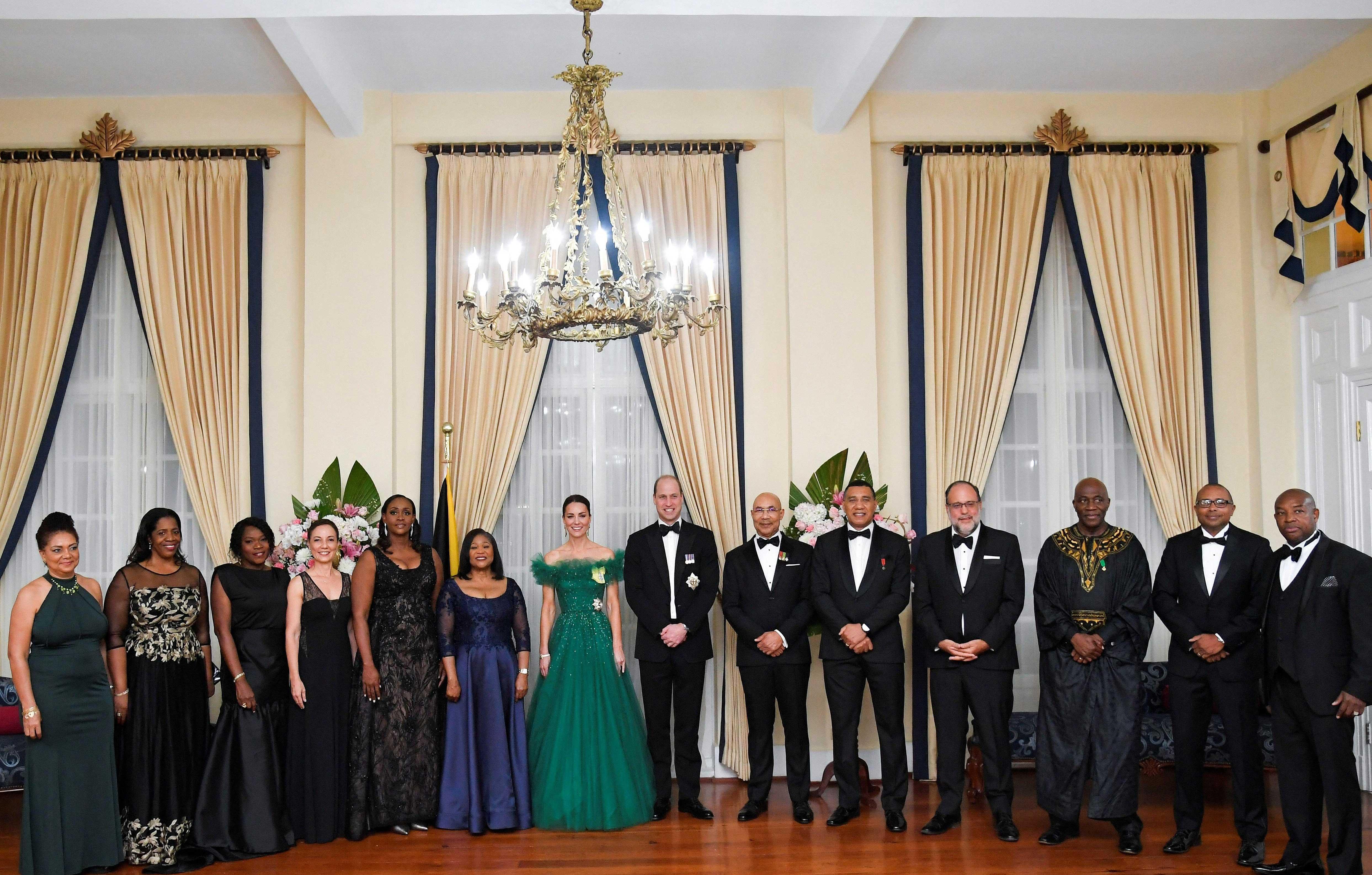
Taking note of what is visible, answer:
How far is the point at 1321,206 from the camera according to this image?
599 centimetres

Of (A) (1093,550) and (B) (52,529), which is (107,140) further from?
(A) (1093,550)

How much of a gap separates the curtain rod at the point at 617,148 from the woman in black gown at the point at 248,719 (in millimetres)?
2626

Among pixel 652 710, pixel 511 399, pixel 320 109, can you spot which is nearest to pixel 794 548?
pixel 652 710

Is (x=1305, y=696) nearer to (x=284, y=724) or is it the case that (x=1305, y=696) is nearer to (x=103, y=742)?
(x=284, y=724)

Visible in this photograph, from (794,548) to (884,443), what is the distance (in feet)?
4.18

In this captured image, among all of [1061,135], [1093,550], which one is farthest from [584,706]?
[1061,135]

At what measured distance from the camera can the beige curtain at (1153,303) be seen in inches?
251

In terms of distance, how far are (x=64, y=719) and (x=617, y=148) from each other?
421 centimetres

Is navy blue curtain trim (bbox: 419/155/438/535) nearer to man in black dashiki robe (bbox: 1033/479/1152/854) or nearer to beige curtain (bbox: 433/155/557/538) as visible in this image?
beige curtain (bbox: 433/155/557/538)

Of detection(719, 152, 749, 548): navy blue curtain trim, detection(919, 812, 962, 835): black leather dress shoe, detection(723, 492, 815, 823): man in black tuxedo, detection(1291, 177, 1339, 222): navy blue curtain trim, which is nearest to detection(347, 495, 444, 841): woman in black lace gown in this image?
detection(723, 492, 815, 823): man in black tuxedo

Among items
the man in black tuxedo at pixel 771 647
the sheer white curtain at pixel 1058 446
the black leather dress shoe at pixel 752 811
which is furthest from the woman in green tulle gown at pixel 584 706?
the sheer white curtain at pixel 1058 446

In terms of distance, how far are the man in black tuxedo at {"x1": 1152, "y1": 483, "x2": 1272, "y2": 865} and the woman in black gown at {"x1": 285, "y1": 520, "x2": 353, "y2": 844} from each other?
152 inches

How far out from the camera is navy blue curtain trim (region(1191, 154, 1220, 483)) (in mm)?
6422

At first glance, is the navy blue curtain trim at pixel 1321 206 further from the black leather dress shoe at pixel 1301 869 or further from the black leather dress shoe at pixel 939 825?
the black leather dress shoe at pixel 939 825
